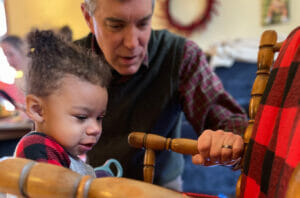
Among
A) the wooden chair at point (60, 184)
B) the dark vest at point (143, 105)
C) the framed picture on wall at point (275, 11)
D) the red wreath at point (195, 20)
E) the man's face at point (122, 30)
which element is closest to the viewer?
the wooden chair at point (60, 184)

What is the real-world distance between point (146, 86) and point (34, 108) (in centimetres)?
38

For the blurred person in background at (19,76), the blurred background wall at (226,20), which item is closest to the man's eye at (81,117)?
the blurred person in background at (19,76)

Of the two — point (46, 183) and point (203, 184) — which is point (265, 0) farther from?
point (46, 183)

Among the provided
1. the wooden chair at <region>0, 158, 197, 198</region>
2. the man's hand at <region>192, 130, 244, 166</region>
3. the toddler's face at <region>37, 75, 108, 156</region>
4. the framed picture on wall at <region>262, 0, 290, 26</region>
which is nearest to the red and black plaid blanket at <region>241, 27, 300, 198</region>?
the man's hand at <region>192, 130, 244, 166</region>

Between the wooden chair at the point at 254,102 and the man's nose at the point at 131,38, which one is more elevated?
the man's nose at the point at 131,38

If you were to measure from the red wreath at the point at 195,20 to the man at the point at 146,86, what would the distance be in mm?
1308

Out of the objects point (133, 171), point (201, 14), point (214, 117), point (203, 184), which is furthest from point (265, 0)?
point (133, 171)

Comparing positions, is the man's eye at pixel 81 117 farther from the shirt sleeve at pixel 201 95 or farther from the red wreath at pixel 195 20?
the red wreath at pixel 195 20

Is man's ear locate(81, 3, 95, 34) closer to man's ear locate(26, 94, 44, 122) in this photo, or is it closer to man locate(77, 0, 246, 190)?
man locate(77, 0, 246, 190)

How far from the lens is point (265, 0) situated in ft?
6.36

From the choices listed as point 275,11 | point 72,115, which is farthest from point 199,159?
point 275,11

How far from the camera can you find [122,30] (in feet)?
2.19

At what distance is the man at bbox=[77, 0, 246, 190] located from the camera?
667mm

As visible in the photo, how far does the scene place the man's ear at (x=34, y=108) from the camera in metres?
0.50
